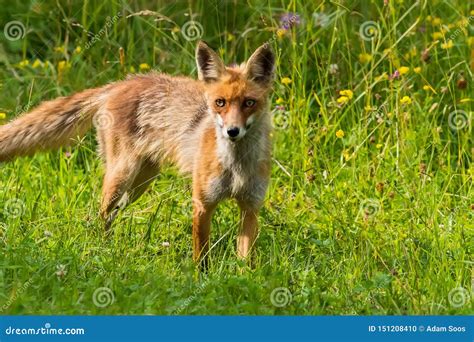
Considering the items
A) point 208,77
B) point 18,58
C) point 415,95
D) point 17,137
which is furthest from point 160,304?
point 18,58

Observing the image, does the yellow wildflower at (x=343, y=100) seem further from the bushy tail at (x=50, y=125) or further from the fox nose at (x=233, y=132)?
the bushy tail at (x=50, y=125)

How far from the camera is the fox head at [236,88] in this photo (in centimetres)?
582

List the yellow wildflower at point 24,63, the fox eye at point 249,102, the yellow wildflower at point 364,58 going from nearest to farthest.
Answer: the fox eye at point 249,102
the yellow wildflower at point 364,58
the yellow wildflower at point 24,63

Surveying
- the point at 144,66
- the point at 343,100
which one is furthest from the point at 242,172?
the point at 144,66

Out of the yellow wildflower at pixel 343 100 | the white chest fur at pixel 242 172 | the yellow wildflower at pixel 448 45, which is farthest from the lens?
the yellow wildflower at pixel 448 45

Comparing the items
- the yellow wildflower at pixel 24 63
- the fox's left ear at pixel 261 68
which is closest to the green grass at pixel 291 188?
the yellow wildflower at pixel 24 63

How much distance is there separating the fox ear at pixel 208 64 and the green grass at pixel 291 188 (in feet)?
2.51

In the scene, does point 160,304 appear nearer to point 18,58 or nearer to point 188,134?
point 188,134

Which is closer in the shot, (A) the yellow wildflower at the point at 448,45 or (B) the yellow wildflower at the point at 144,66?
(A) the yellow wildflower at the point at 448,45

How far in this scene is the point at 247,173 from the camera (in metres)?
6.19

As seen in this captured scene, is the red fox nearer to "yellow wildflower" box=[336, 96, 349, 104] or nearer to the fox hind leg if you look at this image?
the fox hind leg

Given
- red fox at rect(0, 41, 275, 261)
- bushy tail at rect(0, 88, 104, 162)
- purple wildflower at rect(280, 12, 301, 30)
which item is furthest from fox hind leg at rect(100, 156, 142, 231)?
purple wildflower at rect(280, 12, 301, 30)

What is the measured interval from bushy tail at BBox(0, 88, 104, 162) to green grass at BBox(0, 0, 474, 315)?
27 cm

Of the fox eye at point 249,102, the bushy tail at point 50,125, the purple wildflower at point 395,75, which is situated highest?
the fox eye at point 249,102
